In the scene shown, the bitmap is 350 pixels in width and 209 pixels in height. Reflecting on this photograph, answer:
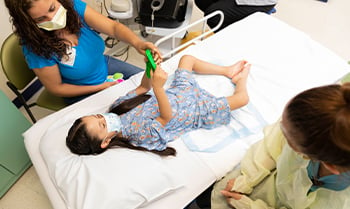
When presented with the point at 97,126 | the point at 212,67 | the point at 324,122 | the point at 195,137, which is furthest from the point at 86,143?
the point at 324,122

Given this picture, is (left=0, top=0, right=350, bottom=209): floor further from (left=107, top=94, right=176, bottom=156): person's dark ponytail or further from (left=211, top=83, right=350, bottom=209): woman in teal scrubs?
(left=211, top=83, right=350, bottom=209): woman in teal scrubs

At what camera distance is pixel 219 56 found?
162cm

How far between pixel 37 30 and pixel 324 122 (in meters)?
1.15

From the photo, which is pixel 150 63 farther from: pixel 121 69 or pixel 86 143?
pixel 121 69

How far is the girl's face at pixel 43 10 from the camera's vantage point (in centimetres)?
104

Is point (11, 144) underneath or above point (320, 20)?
above

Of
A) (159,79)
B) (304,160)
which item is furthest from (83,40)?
(304,160)

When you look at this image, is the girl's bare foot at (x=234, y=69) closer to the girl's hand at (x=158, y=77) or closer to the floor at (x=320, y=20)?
the girl's hand at (x=158, y=77)

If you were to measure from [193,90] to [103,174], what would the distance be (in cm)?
64

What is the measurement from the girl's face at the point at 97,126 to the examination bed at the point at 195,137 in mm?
85

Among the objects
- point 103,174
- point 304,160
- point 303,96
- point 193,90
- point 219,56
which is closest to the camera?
point 303,96

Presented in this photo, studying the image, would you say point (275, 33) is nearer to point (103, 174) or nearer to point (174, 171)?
point (174, 171)

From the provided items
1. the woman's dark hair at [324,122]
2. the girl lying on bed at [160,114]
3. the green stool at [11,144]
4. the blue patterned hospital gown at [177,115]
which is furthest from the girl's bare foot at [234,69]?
the green stool at [11,144]

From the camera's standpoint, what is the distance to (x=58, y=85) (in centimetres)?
132
